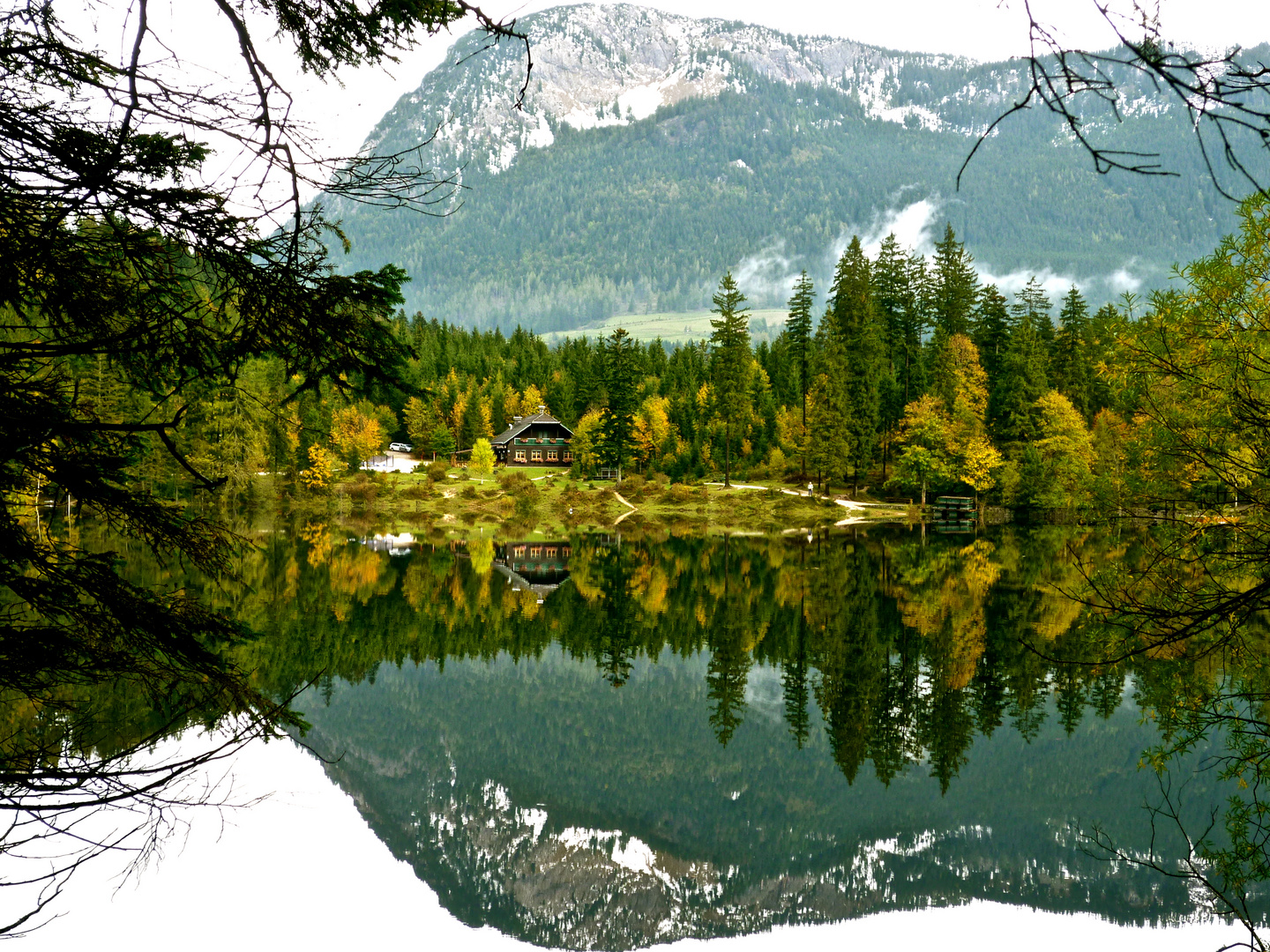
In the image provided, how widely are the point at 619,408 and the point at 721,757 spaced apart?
4753 centimetres

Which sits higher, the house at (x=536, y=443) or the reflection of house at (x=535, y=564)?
the house at (x=536, y=443)

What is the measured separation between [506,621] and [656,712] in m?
7.72

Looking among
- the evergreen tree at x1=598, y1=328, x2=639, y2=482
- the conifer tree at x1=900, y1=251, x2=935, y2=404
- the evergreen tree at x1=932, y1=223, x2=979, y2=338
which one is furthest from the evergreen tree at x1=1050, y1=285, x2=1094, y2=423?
the evergreen tree at x1=598, y1=328, x2=639, y2=482

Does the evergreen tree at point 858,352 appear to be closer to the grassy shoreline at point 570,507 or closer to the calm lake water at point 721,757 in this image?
the grassy shoreline at point 570,507

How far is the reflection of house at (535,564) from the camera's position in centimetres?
2870

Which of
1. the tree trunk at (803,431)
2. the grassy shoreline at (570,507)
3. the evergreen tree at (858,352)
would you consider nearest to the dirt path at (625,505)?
the grassy shoreline at (570,507)

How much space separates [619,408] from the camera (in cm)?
6031

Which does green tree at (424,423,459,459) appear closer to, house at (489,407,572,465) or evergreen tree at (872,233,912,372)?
house at (489,407,572,465)

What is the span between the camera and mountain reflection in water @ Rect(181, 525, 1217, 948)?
10.6 metres

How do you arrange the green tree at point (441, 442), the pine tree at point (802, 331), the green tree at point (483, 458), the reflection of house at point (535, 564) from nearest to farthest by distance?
the reflection of house at point (535, 564)
the pine tree at point (802, 331)
the green tree at point (483, 458)
the green tree at point (441, 442)

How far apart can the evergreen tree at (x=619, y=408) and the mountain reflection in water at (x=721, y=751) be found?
35.6 metres

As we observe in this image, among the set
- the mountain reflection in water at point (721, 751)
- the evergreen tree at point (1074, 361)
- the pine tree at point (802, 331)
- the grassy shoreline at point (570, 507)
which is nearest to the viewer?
the mountain reflection in water at point (721, 751)

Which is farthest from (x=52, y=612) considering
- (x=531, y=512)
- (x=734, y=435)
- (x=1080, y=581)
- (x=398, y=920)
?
(x=734, y=435)

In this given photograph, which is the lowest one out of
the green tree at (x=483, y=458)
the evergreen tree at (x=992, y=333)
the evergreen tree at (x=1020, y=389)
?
the green tree at (x=483, y=458)
